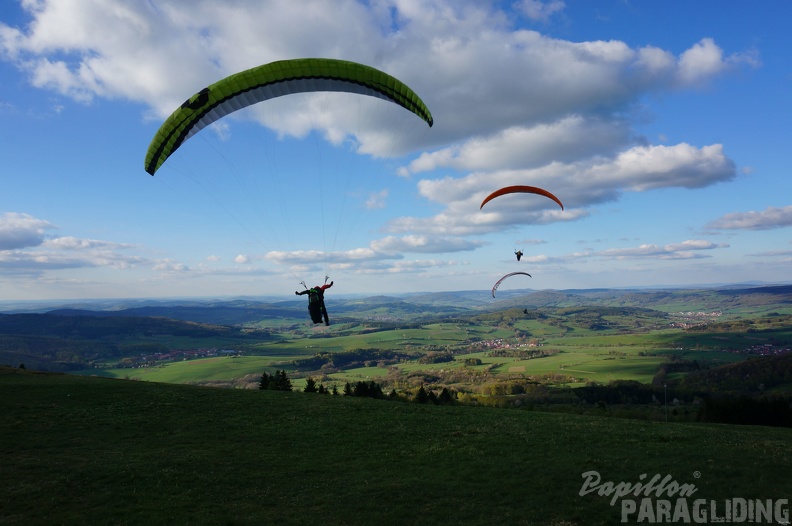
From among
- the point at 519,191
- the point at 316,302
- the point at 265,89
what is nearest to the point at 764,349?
the point at 519,191

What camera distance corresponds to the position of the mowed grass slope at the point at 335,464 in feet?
46.2

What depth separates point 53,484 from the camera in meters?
16.4

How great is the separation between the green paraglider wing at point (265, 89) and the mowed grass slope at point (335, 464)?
15.2 meters

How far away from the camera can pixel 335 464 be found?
64.4 ft

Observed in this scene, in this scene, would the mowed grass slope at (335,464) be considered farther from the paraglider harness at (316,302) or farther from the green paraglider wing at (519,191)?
the green paraglider wing at (519,191)

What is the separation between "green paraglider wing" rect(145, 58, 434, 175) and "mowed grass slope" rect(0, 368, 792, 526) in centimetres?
1518

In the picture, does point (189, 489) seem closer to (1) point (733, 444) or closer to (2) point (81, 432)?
(2) point (81, 432)

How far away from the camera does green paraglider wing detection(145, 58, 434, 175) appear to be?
2194cm

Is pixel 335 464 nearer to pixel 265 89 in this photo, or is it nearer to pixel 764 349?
pixel 265 89

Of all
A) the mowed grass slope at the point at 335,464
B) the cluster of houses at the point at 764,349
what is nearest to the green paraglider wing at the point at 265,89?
the mowed grass slope at the point at 335,464

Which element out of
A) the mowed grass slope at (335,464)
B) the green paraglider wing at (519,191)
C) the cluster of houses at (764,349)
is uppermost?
the green paraglider wing at (519,191)

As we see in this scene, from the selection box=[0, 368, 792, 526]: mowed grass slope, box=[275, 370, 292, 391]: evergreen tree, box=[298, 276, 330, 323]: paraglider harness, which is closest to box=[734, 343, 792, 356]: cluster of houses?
box=[0, 368, 792, 526]: mowed grass slope

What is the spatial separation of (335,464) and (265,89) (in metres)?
19.5

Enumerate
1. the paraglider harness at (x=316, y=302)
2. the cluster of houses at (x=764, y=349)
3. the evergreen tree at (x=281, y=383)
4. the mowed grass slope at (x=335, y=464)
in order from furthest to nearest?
1. the cluster of houses at (x=764, y=349)
2. the evergreen tree at (x=281, y=383)
3. the paraglider harness at (x=316, y=302)
4. the mowed grass slope at (x=335, y=464)
